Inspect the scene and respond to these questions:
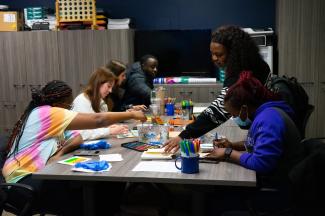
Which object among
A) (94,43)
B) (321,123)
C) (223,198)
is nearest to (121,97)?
(94,43)

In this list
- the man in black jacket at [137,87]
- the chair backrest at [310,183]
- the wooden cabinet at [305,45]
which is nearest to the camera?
the chair backrest at [310,183]

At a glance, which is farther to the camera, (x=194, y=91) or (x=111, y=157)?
(x=194, y=91)

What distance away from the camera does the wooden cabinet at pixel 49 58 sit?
5629mm

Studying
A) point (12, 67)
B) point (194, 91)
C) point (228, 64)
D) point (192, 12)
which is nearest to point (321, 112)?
point (194, 91)

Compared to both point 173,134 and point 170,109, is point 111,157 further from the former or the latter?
point 170,109

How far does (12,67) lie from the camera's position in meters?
5.91

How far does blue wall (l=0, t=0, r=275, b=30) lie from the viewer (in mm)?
5812

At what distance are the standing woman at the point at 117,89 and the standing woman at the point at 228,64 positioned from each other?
1.40 m

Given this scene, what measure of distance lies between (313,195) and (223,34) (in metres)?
1.22

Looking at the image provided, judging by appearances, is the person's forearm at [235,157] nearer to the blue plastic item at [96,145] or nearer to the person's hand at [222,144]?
the person's hand at [222,144]

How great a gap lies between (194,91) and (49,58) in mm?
2029

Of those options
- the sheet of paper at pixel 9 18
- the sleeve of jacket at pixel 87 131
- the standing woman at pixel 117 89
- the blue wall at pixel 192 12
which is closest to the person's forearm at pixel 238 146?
the sleeve of jacket at pixel 87 131

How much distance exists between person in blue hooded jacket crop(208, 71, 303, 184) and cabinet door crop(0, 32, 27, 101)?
439 centimetres

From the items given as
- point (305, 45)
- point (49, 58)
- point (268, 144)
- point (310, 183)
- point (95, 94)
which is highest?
point (305, 45)
